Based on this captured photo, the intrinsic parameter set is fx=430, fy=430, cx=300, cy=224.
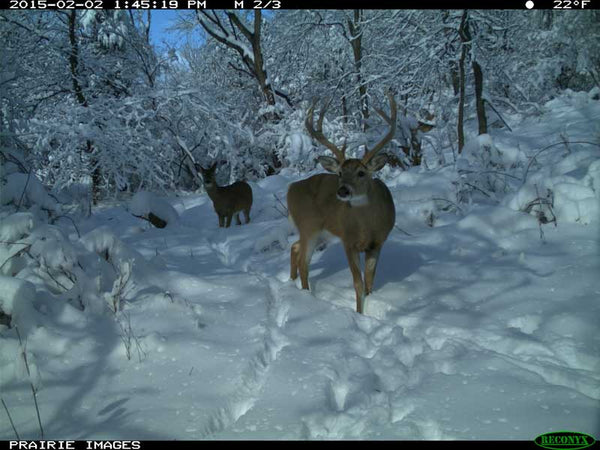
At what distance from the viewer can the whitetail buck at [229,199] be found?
954 cm

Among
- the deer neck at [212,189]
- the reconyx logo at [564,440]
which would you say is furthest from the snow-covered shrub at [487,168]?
the reconyx logo at [564,440]

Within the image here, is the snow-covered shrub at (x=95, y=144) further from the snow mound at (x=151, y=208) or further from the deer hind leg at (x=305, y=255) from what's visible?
the deer hind leg at (x=305, y=255)

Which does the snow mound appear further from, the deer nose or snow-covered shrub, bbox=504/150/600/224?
snow-covered shrub, bbox=504/150/600/224

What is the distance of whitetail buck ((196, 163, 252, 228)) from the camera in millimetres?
9539

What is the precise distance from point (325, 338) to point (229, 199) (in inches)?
268

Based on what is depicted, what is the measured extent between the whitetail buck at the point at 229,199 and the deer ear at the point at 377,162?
566cm

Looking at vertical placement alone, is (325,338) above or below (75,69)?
below

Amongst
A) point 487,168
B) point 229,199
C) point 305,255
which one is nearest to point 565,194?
point 487,168

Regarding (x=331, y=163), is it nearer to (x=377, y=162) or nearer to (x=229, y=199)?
(x=377, y=162)

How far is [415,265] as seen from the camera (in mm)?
4773

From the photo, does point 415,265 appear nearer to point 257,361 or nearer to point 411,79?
point 257,361

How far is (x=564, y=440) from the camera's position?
179cm

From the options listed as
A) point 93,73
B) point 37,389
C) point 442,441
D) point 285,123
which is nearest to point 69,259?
point 37,389

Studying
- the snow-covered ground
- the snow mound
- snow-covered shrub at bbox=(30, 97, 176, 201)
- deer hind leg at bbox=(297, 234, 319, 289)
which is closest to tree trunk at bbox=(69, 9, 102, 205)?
snow-covered shrub at bbox=(30, 97, 176, 201)
